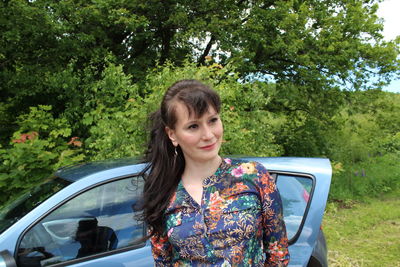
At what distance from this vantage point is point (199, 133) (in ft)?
4.78

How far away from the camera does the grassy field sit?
15.7 ft

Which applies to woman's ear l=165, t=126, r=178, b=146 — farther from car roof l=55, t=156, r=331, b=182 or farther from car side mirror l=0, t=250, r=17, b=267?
car side mirror l=0, t=250, r=17, b=267

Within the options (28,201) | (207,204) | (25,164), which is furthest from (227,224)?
(25,164)

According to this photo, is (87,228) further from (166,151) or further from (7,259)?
(166,151)

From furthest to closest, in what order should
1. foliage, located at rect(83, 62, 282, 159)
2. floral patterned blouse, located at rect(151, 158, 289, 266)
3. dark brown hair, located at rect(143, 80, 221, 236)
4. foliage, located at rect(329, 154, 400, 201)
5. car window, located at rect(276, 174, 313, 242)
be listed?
foliage, located at rect(329, 154, 400, 201) < foliage, located at rect(83, 62, 282, 159) < car window, located at rect(276, 174, 313, 242) < dark brown hair, located at rect(143, 80, 221, 236) < floral patterned blouse, located at rect(151, 158, 289, 266)

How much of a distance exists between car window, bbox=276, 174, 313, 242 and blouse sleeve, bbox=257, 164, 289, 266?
3.56 feet

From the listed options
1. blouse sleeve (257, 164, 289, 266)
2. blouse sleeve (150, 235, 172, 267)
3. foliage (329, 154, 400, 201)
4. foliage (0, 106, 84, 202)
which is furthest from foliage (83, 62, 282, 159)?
foliage (329, 154, 400, 201)

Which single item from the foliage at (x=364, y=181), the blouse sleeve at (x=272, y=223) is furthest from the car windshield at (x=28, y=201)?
the foliage at (x=364, y=181)

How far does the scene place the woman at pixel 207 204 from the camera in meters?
1.38

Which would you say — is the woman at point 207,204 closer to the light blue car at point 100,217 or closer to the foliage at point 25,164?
the light blue car at point 100,217

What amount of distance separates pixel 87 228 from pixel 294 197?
144cm

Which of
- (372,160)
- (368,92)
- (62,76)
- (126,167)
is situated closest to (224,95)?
(126,167)

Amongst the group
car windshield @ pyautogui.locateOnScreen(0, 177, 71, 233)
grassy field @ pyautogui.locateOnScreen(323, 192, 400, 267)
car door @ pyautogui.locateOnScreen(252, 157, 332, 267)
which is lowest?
grassy field @ pyautogui.locateOnScreen(323, 192, 400, 267)

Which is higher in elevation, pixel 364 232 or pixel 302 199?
pixel 302 199
